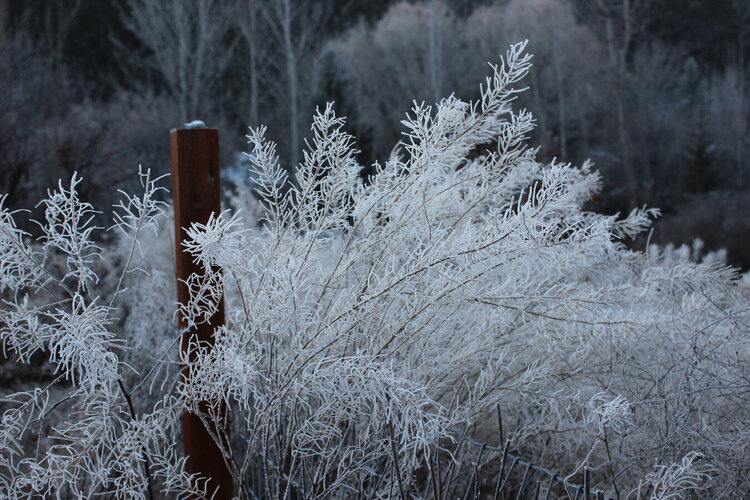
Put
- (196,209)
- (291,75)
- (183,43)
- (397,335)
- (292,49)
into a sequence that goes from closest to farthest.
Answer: (397,335) < (196,209) < (183,43) < (291,75) < (292,49)

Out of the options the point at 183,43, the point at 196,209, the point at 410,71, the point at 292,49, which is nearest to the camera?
the point at 196,209

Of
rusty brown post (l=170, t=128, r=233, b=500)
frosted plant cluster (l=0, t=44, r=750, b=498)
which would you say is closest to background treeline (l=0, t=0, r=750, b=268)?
rusty brown post (l=170, t=128, r=233, b=500)

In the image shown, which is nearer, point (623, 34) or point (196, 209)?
point (196, 209)

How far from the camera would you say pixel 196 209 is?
2242 mm

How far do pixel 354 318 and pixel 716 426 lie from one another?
1.20 meters

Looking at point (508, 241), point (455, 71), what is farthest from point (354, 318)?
point (455, 71)

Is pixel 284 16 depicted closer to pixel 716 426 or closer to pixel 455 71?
pixel 455 71

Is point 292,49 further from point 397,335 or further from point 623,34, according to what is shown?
point 397,335

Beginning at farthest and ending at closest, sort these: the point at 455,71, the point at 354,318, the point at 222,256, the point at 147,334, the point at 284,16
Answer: the point at 455,71, the point at 284,16, the point at 147,334, the point at 354,318, the point at 222,256

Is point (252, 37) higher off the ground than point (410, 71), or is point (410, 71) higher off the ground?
point (252, 37)

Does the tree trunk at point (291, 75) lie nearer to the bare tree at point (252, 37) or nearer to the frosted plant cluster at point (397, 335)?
the bare tree at point (252, 37)

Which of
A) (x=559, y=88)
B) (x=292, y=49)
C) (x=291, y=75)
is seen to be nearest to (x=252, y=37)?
(x=292, y=49)

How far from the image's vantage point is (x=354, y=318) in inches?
69.1

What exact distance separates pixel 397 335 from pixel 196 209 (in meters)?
0.87
